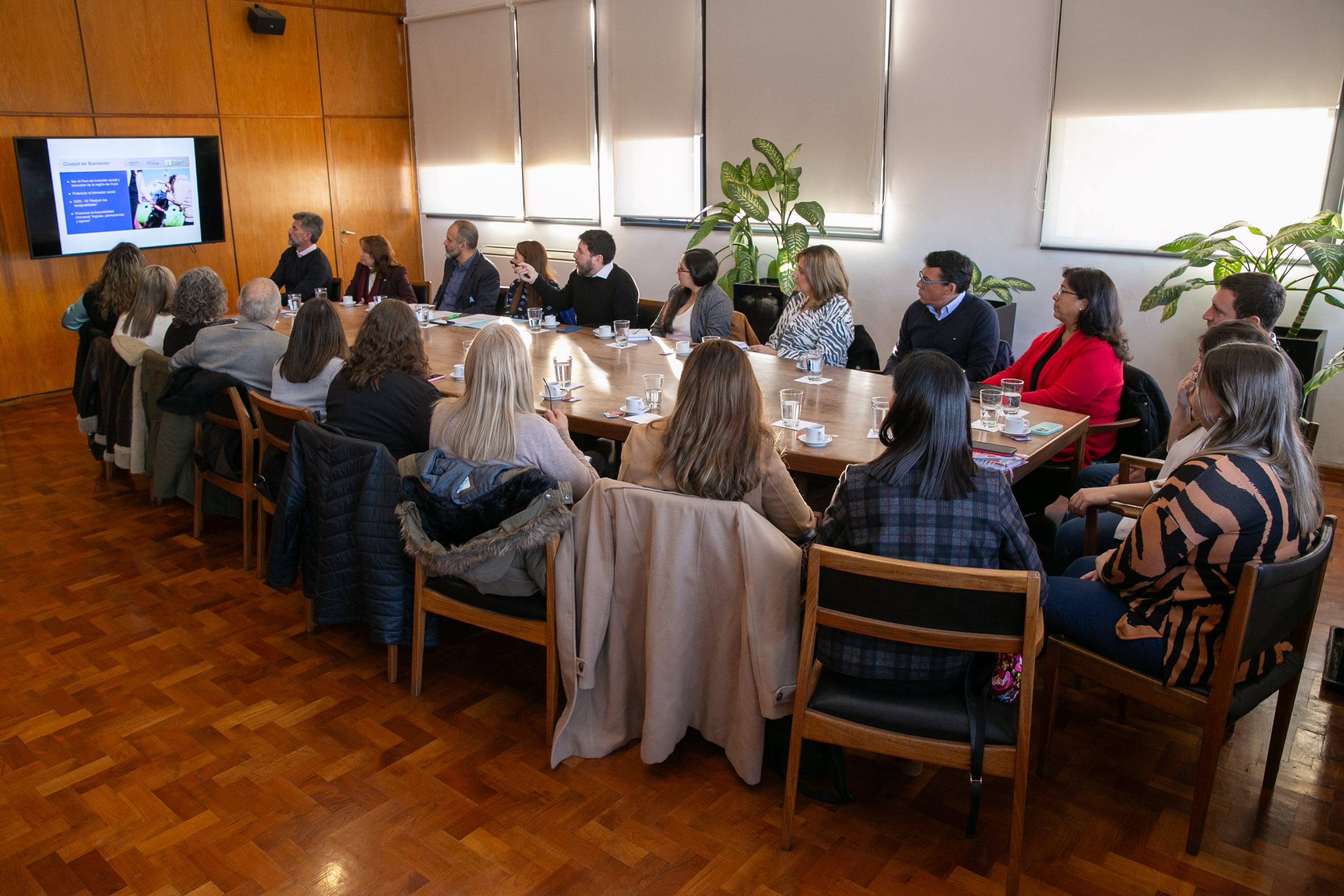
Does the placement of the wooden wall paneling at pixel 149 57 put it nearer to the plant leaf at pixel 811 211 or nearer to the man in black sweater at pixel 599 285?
the man in black sweater at pixel 599 285

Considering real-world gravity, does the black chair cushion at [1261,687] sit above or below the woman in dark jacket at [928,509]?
below

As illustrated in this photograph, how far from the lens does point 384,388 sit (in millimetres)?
3496

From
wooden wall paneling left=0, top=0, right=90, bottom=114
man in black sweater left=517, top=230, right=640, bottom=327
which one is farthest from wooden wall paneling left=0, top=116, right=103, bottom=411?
man in black sweater left=517, top=230, right=640, bottom=327

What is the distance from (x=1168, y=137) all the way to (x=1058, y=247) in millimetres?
865

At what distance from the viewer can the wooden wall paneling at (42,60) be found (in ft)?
22.9

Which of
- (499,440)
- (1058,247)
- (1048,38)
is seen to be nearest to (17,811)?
(499,440)

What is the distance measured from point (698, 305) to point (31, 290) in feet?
17.2

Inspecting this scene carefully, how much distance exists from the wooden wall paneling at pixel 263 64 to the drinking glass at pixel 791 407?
6.86m

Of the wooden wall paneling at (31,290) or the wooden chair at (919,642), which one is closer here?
the wooden chair at (919,642)

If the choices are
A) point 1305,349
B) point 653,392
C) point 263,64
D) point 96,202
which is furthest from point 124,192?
point 1305,349

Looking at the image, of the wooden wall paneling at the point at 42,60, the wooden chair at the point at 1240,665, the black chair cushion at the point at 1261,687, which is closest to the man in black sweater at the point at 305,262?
the wooden wall paneling at the point at 42,60

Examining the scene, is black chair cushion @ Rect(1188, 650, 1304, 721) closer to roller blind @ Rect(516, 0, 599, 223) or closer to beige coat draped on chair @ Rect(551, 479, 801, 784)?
beige coat draped on chair @ Rect(551, 479, 801, 784)

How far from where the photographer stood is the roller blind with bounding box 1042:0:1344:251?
5.32 meters

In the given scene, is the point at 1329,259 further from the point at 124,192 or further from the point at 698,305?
the point at 124,192
